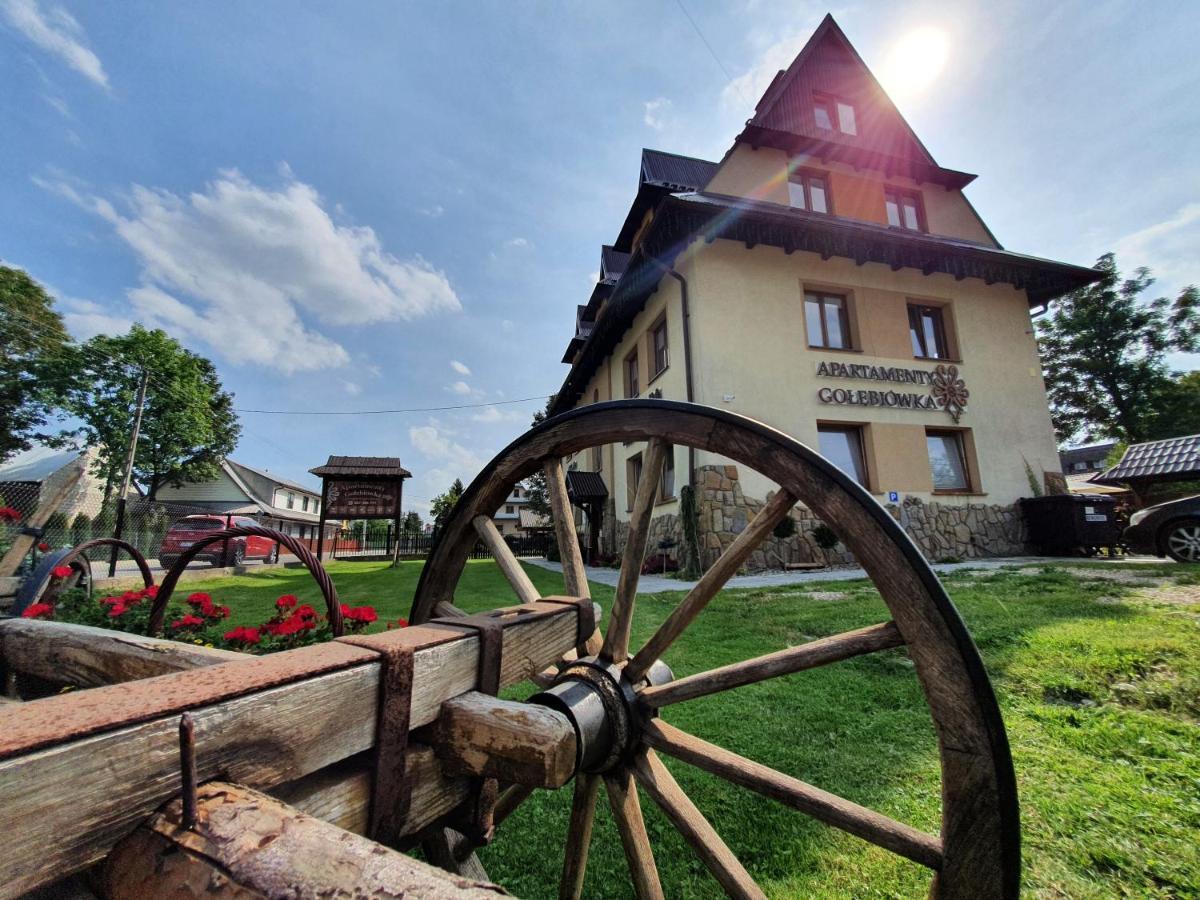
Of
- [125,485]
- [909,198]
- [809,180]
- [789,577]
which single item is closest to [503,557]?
[789,577]

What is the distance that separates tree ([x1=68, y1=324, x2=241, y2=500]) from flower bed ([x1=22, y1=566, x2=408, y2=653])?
31301 millimetres

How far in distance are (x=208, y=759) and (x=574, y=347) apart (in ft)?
61.0

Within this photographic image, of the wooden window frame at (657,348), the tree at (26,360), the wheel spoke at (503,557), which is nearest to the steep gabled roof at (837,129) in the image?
the wooden window frame at (657,348)

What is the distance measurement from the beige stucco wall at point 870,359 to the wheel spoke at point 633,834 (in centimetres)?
767

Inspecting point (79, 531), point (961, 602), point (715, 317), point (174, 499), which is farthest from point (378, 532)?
point (961, 602)

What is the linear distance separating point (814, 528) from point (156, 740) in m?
9.54

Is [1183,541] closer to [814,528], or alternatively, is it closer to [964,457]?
[964,457]

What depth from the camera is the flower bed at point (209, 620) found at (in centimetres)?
249

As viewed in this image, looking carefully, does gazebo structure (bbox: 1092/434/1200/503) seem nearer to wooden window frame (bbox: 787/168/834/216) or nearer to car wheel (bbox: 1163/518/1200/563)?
car wheel (bbox: 1163/518/1200/563)

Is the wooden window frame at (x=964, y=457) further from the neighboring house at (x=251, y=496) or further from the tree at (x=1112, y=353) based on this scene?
the neighboring house at (x=251, y=496)

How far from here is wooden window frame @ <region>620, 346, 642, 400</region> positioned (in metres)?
12.3

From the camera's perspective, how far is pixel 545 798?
2148 mm

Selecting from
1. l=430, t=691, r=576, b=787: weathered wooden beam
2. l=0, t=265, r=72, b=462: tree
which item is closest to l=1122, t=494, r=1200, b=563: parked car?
l=430, t=691, r=576, b=787: weathered wooden beam

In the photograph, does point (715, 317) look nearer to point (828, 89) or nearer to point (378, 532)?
point (828, 89)
